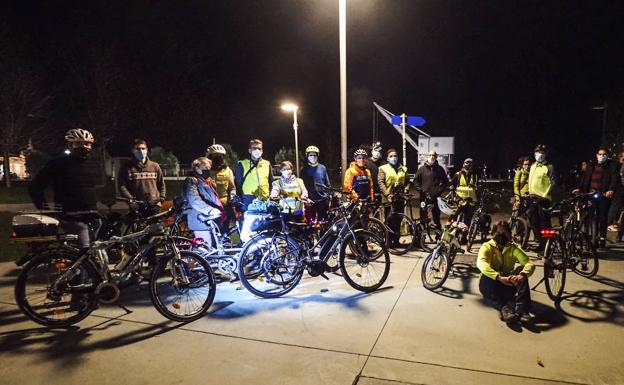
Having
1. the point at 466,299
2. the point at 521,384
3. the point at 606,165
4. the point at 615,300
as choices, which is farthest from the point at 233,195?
the point at 606,165

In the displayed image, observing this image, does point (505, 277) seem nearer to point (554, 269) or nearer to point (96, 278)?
point (554, 269)

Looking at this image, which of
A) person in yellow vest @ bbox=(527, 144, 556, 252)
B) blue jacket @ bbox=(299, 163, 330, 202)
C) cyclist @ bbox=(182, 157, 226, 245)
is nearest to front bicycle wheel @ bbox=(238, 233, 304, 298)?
cyclist @ bbox=(182, 157, 226, 245)

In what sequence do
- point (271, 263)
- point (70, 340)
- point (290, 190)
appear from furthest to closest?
point (290, 190) < point (271, 263) < point (70, 340)

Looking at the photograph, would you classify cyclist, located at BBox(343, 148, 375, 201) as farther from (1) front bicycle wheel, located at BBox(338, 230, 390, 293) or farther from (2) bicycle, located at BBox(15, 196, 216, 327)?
(2) bicycle, located at BBox(15, 196, 216, 327)

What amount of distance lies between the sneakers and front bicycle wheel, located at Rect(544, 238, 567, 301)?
0.83 meters

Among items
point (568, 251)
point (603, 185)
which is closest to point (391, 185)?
point (568, 251)

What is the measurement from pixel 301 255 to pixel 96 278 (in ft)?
8.03

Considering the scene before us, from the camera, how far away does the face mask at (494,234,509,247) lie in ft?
14.7

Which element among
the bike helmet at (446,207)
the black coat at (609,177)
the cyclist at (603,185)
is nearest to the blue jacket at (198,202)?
the bike helmet at (446,207)

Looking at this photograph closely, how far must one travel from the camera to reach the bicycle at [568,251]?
475cm

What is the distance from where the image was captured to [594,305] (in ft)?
15.2

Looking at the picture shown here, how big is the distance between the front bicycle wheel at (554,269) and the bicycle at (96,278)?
403 cm

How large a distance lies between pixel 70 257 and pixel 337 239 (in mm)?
3210

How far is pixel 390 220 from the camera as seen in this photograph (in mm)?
7488
